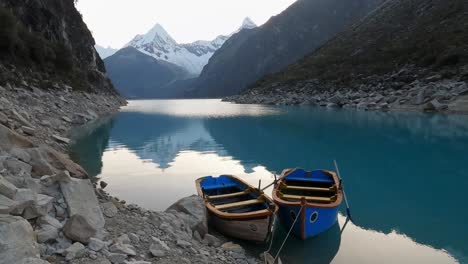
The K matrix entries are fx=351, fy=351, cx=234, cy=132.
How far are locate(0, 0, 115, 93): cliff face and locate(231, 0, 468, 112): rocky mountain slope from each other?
2221 inches

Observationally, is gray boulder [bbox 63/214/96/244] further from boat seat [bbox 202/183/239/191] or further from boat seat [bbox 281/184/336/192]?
boat seat [bbox 281/184/336/192]

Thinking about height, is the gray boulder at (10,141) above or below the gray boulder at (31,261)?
above

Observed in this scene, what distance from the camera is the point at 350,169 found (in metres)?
23.3

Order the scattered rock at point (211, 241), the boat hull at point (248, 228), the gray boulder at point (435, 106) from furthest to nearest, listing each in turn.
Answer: the gray boulder at point (435, 106), the boat hull at point (248, 228), the scattered rock at point (211, 241)

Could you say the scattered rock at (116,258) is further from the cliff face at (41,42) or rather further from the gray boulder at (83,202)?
the cliff face at (41,42)

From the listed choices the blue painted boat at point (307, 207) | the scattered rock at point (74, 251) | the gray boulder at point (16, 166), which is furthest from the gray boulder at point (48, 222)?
the blue painted boat at point (307, 207)

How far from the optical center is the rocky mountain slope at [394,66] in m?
64.4

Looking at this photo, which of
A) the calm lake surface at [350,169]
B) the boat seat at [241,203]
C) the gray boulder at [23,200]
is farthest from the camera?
the boat seat at [241,203]

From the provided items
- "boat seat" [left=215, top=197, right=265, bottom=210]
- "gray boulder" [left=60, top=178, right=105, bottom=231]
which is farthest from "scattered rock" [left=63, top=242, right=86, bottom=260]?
"boat seat" [left=215, top=197, right=265, bottom=210]

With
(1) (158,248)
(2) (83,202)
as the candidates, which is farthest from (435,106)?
(2) (83,202)

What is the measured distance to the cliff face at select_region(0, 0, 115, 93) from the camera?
4197cm

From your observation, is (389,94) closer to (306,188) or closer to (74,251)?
(306,188)

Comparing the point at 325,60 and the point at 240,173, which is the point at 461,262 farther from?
the point at 325,60

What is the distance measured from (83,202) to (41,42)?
53.4 metres
